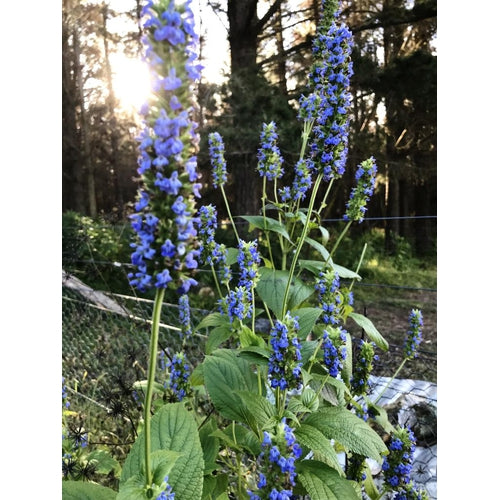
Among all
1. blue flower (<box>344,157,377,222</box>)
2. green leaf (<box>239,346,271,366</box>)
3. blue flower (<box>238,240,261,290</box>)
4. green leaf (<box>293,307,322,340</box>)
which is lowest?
green leaf (<box>239,346,271,366</box>)

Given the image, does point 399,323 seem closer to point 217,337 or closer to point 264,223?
point 264,223

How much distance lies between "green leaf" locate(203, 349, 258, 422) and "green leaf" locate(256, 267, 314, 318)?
164 mm

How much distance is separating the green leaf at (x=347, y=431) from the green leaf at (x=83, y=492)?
411 mm

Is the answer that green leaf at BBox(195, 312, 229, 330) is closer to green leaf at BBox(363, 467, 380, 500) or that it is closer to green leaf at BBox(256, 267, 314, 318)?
green leaf at BBox(256, 267, 314, 318)

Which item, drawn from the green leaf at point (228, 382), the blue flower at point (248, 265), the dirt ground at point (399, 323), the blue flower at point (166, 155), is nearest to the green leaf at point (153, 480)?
the blue flower at point (166, 155)

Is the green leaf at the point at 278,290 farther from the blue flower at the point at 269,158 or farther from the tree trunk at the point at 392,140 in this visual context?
the tree trunk at the point at 392,140

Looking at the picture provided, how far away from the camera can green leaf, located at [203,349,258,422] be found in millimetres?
1109

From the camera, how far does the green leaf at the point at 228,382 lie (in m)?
1.11

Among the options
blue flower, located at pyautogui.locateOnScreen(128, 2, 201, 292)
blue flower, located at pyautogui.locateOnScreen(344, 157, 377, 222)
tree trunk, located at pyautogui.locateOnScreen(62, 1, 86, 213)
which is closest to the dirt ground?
blue flower, located at pyautogui.locateOnScreen(344, 157, 377, 222)

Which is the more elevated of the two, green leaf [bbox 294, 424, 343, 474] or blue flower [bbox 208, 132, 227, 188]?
blue flower [bbox 208, 132, 227, 188]
